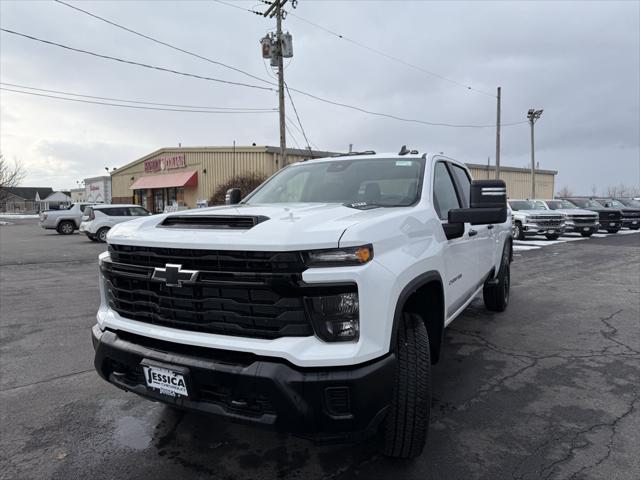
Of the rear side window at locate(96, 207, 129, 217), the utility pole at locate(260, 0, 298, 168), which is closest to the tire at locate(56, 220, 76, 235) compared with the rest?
the rear side window at locate(96, 207, 129, 217)

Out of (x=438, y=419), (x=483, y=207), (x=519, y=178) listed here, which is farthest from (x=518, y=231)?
(x=519, y=178)

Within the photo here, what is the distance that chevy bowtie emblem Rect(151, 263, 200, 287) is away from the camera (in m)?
2.23

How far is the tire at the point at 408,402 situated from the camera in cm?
236

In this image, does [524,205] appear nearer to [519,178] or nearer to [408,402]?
[408,402]

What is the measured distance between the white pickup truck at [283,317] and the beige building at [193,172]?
21744 mm

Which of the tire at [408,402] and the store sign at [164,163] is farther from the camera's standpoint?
the store sign at [164,163]

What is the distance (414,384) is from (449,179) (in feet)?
7.39

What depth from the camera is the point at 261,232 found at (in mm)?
2129

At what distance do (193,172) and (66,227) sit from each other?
9.24 meters

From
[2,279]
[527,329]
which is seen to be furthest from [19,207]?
[527,329]

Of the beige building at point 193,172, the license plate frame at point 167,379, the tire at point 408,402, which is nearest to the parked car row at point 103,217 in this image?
the beige building at point 193,172

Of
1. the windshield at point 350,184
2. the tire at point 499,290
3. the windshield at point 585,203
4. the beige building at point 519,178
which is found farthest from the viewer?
the beige building at point 519,178

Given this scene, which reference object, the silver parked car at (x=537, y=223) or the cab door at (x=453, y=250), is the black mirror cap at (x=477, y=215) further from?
the silver parked car at (x=537, y=223)

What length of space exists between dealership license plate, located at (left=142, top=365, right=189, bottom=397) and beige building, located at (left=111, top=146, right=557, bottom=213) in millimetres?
22121
